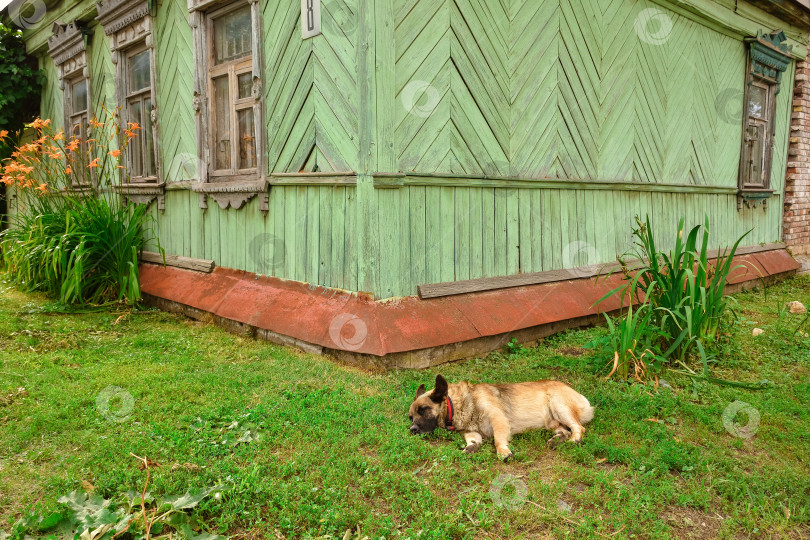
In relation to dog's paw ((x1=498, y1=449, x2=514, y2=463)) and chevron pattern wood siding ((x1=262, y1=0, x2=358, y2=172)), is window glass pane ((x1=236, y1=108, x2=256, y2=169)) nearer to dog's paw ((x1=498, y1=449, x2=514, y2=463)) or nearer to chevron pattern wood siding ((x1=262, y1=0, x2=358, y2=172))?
chevron pattern wood siding ((x1=262, y1=0, x2=358, y2=172))

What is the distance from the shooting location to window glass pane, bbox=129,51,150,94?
281 inches

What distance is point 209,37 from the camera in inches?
229

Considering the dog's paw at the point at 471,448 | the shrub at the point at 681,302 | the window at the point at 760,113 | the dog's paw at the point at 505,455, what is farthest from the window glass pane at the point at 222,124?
the window at the point at 760,113

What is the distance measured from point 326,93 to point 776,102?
7.88 metres

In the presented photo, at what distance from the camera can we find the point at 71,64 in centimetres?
870

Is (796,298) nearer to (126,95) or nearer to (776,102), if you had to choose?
(776,102)

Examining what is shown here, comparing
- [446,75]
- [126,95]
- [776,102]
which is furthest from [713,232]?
[126,95]

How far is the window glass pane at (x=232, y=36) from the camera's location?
5.51 m

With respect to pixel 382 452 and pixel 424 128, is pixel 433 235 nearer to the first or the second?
pixel 424 128

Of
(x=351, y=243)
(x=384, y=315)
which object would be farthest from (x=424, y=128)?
(x=384, y=315)
